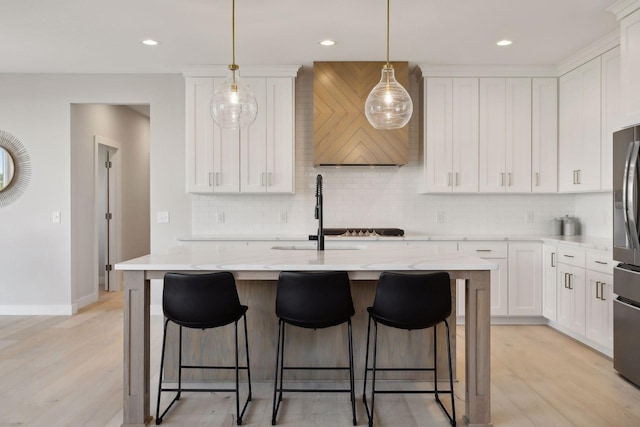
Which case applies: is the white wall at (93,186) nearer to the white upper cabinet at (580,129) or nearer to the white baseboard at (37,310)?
the white baseboard at (37,310)

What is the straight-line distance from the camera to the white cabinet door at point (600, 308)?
3553mm

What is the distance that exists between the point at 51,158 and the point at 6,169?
488mm

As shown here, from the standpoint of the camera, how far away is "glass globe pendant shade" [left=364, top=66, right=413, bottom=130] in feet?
9.55

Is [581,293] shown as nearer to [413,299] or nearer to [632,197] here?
[632,197]

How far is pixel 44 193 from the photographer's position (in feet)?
16.8

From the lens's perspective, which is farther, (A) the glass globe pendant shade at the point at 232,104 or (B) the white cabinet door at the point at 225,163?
(B) the white cabinet door at the point at 225,163

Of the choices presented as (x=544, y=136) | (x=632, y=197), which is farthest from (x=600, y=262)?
(x=544, y=136)

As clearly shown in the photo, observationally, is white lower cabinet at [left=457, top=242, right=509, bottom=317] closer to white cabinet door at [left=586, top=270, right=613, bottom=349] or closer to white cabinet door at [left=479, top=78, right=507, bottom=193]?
white cabinet door at [left=479, top=78, right=507, bottom=193]

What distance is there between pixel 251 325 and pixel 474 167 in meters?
3.03

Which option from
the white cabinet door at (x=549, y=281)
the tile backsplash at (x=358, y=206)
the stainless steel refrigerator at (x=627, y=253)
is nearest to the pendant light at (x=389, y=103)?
the stainless steel refrigerator at (x=627, y=253)

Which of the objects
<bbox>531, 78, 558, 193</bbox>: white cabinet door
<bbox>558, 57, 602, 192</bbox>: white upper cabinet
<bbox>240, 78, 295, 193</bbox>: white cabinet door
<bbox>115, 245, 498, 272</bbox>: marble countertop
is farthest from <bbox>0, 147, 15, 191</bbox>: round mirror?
<bbox>558, 57, 602, 192</bbox>: white upper cabinet

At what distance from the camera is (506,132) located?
4871 millimetres

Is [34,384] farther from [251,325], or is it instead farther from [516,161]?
[516,161]

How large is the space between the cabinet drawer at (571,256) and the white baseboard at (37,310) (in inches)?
201
